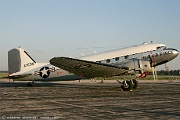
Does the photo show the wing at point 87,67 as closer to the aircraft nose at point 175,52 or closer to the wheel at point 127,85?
the wheel at point 127,85

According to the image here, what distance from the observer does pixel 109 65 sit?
19.1 meters

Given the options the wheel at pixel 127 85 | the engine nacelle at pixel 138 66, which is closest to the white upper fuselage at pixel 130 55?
the engine nacelle at pixel 138 66

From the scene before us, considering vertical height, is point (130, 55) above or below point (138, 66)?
above

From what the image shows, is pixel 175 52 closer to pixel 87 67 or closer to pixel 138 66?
pixel 138 66

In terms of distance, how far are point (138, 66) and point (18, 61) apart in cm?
1298

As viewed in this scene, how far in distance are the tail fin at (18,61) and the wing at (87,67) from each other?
→ 22.0ft

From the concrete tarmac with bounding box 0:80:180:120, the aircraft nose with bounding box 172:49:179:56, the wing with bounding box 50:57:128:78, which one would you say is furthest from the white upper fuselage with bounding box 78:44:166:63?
the concrete tarmac with bounding box 0:80:180:120

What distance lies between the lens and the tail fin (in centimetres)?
2511

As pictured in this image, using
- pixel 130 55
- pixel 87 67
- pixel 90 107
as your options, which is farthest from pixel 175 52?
pixel 90 107

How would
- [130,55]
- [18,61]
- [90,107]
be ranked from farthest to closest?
[18,61] → [130,55] → [90,107]

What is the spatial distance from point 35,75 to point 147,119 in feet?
61.9

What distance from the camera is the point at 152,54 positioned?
21141 millimetres

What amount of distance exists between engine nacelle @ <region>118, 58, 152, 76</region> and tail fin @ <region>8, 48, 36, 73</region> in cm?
1077

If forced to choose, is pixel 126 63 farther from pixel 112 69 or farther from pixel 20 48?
pixel 20 48
